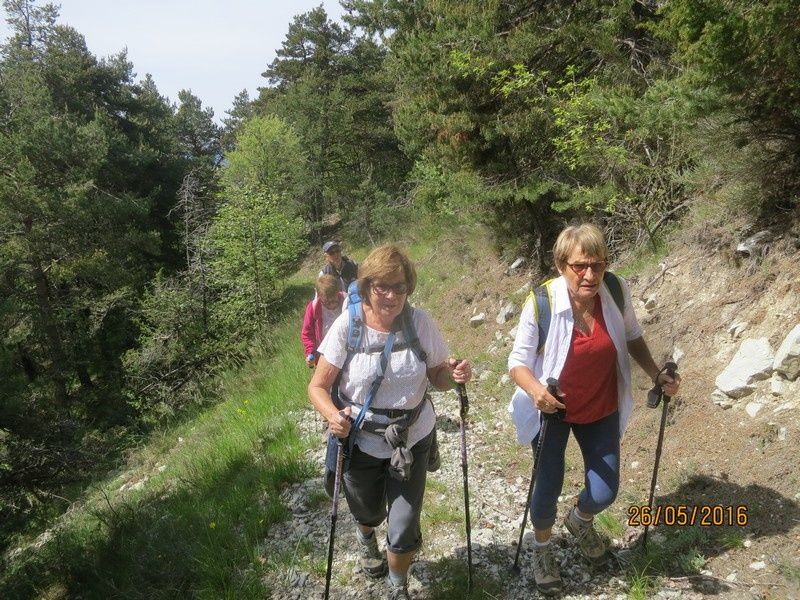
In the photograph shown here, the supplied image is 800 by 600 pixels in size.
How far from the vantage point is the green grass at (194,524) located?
3.94 meters

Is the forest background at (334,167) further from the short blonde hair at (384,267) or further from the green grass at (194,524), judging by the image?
the short blonde hair at (384,267)

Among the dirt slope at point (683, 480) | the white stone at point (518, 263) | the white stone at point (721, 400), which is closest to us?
the dirt slope at point (683, 480)

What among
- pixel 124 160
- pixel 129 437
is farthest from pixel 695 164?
pixel 124 160

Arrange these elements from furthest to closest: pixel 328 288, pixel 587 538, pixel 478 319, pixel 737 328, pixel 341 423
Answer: pixel 478 319 < pixel 328 288 < pixel 737 328 < pixel 587 538 < pixel 341 423

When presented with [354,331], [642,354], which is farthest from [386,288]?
[642,354]

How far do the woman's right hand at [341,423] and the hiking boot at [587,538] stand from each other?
1.60 meters

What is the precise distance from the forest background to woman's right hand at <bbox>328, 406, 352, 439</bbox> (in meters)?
3.53

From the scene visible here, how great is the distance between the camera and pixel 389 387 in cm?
279

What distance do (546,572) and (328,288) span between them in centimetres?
299

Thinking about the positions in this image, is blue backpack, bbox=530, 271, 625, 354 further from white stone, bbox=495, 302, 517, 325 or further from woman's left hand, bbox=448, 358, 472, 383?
white stone, bbox=495, 302, 517, 325

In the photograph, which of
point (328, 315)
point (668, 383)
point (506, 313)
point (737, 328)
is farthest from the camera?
point (506, 313)

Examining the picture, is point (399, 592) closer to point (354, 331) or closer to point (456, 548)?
point (456, 548)

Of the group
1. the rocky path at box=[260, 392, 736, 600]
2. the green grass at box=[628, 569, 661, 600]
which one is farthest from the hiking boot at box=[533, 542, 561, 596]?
the green grass at box=[628, 569, 661, 600]
